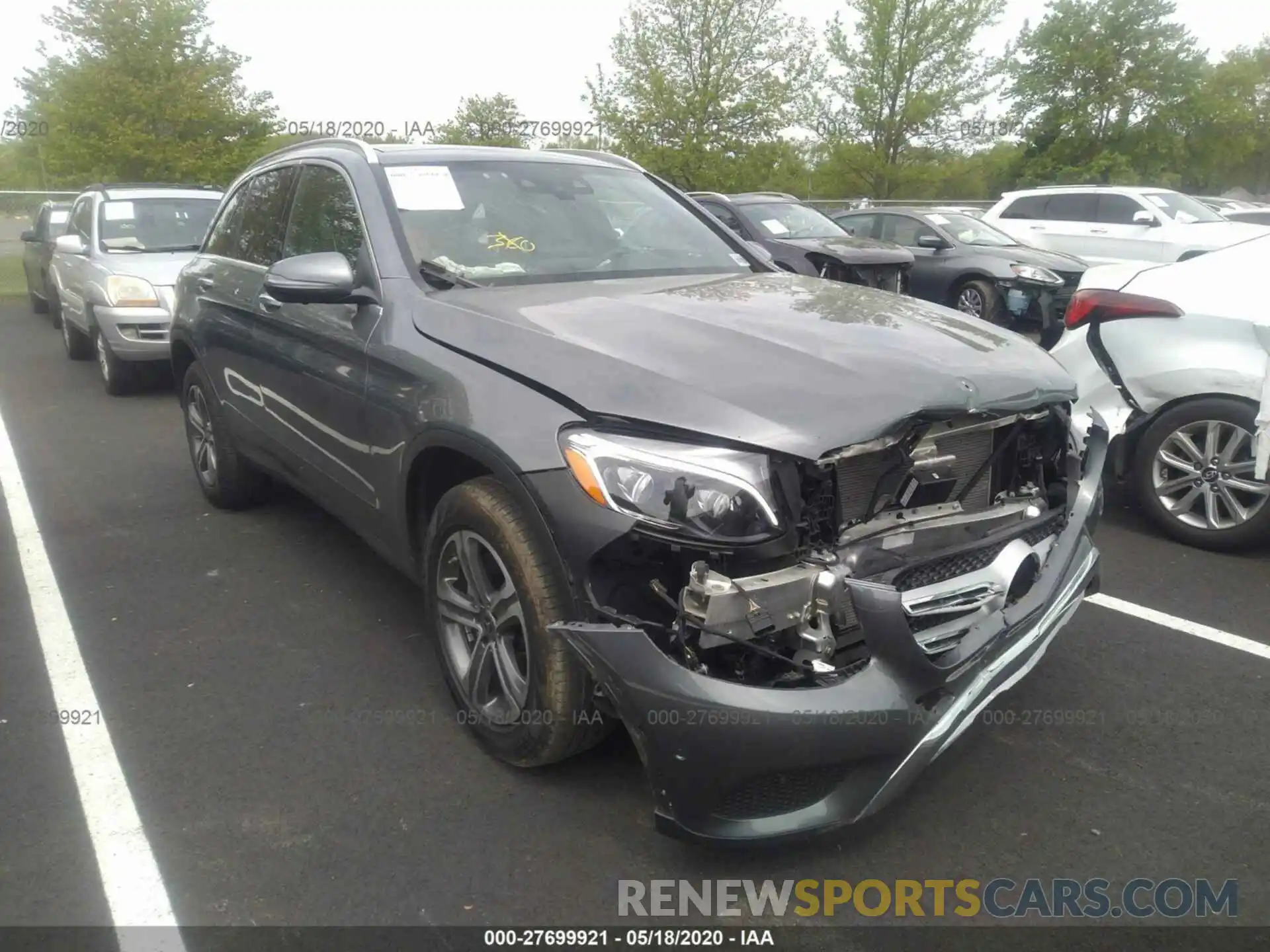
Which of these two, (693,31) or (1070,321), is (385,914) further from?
(693,31)

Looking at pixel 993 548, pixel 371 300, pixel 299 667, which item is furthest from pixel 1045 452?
pixel 299 667

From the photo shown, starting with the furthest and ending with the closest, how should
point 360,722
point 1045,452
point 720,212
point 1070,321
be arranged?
point 720,212
point 1070,321
point 360,722
point 1045,452

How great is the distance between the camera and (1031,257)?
12.1m

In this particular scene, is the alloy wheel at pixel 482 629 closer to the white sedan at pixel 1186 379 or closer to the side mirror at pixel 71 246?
the white sedan at pixel 1186 379

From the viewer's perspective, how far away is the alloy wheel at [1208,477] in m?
4.66

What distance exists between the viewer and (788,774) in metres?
2.32

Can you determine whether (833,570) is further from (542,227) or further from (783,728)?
(542,227)

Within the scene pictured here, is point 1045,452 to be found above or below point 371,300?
below

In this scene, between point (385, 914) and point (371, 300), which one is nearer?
point (385, 914)

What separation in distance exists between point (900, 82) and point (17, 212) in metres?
24.0

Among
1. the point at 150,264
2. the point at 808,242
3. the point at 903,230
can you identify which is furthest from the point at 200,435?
the point at 903,230

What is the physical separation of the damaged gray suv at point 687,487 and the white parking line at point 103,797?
3.19 feet

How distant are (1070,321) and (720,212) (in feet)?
24.3

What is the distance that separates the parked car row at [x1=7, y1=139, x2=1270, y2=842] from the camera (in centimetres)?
234
